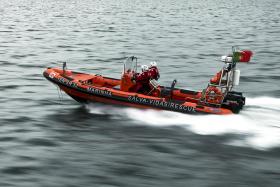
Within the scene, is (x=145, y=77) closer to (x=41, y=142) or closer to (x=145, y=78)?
(x=145, y=78)

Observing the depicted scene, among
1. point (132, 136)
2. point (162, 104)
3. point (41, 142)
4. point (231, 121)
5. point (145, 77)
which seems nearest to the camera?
point (41, 142)

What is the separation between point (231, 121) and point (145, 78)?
128 inches

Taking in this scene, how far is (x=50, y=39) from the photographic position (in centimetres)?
3678

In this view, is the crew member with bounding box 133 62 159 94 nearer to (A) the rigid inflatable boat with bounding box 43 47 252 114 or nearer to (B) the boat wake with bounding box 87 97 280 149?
(A) the rigid inflatable boat with bounding box 43 47 252 114

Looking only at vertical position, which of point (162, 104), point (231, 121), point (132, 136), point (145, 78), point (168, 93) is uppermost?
point (145, 78)

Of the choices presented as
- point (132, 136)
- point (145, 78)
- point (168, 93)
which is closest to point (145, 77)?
point (145, 78)

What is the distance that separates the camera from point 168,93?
16.4 m

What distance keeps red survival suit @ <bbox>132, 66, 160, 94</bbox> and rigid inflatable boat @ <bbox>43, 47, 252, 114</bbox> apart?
15 cm

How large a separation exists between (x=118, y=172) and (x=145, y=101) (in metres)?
4.69

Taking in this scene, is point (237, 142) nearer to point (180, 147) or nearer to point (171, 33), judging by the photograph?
point (180, 147)

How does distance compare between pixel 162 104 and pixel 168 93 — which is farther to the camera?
pixel 168 93

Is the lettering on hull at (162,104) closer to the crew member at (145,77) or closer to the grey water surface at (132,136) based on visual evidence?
the grey water surface at (132,136)

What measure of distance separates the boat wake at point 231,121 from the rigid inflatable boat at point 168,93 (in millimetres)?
225

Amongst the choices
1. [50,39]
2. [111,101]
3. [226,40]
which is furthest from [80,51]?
[111,101]
